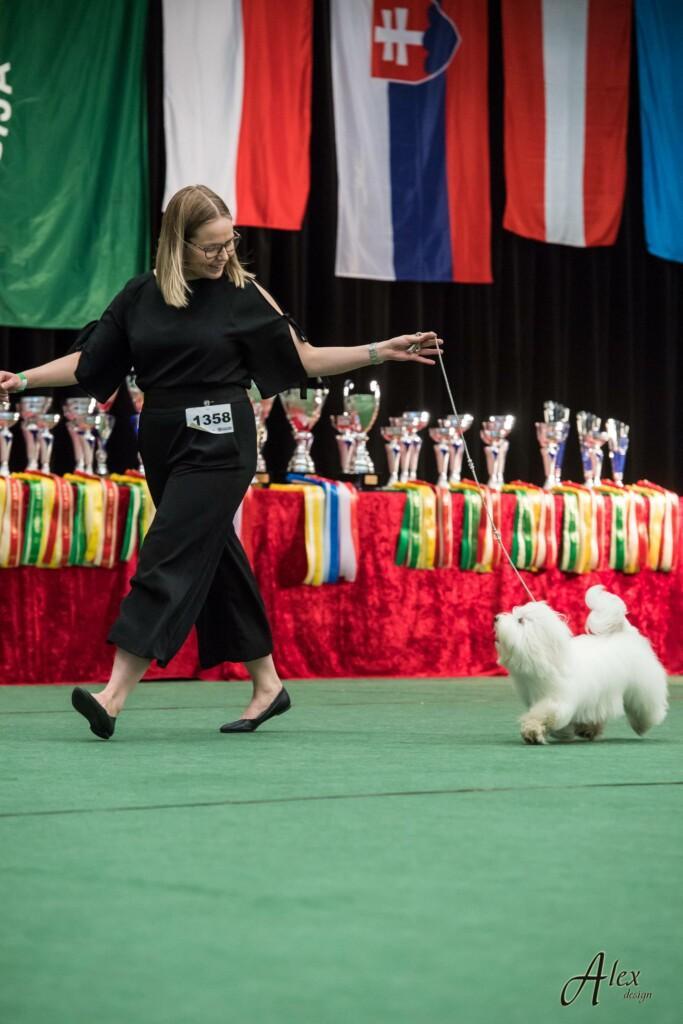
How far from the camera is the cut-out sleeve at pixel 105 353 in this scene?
375cm

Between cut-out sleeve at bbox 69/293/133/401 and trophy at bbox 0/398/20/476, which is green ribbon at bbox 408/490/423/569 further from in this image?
cut-out sleeve at bbox 69/293/133/401

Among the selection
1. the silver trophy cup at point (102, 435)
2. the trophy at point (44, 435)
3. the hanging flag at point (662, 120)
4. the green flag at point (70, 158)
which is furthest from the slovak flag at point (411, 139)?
the trophy at point (44, 435)

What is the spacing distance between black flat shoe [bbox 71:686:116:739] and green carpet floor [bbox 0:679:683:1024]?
0.07 metres

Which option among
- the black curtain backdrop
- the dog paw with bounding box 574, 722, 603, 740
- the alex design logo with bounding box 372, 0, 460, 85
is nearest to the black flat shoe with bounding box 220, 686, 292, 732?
the dog paw with bounding box 574, 722, 603, 740

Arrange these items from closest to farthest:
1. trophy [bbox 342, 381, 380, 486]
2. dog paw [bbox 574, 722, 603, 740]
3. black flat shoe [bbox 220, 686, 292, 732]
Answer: dog paw [bbox 574, 722, 603, 740]
black flat shoe [bbox 220, 686, 292, 732]
trophy [bbox 342, 381, 380, 486]

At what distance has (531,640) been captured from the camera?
11.6ft

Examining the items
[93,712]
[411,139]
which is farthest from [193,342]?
[411,139]

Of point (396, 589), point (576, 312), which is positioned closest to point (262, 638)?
point (396, 589)

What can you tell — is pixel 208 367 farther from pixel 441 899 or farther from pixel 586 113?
pixel 586 113

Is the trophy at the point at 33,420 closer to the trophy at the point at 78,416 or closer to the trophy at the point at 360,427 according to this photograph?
the trophy at the point at 78,416

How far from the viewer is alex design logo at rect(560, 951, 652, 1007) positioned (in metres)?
1.47

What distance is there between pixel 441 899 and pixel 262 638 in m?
2.08

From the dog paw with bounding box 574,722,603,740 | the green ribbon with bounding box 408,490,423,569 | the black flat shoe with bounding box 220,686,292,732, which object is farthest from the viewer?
the green ribbon with bounding box 408,490,423,569

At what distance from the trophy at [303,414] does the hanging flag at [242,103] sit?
4.03ft
